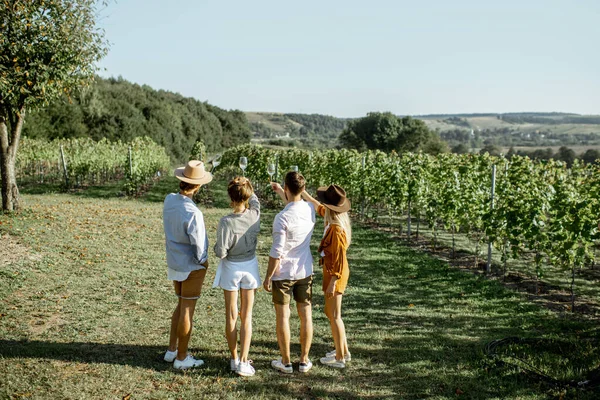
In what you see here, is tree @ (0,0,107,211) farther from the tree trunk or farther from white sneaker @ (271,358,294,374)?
white sneaker @ (271,358,294,374)

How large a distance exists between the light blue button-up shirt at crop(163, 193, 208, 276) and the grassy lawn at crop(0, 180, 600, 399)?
3.54 feet

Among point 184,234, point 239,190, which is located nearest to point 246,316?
point 184,234

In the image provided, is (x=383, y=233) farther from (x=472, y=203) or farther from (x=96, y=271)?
(x=96, y=271)

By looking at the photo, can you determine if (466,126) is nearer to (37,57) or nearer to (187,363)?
(37,57)

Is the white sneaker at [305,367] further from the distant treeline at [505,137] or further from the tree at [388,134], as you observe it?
the distant treeline at [505,137]

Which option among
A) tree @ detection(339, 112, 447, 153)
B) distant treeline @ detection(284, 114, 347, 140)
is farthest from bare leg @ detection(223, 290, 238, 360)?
distant treeline @ detection(284, 114, 347, 140)

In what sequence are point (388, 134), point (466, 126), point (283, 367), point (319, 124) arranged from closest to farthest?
point (283, 367), point (388, 134), point (466, 126), point (319, 124)

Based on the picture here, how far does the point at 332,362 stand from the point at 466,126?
441 ft

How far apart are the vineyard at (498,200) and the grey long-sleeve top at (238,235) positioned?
18.0 feet

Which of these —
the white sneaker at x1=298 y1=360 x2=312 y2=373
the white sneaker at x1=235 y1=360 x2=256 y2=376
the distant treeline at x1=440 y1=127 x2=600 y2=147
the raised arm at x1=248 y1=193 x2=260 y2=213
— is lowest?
the white sneaker at x1=298 y1=360 x2=312 y2=373

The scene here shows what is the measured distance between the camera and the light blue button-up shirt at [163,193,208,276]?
169 inches

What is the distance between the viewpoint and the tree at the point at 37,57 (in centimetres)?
1047

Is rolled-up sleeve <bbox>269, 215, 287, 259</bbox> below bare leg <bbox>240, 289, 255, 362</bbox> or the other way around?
the other way around

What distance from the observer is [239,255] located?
435 centimetres
